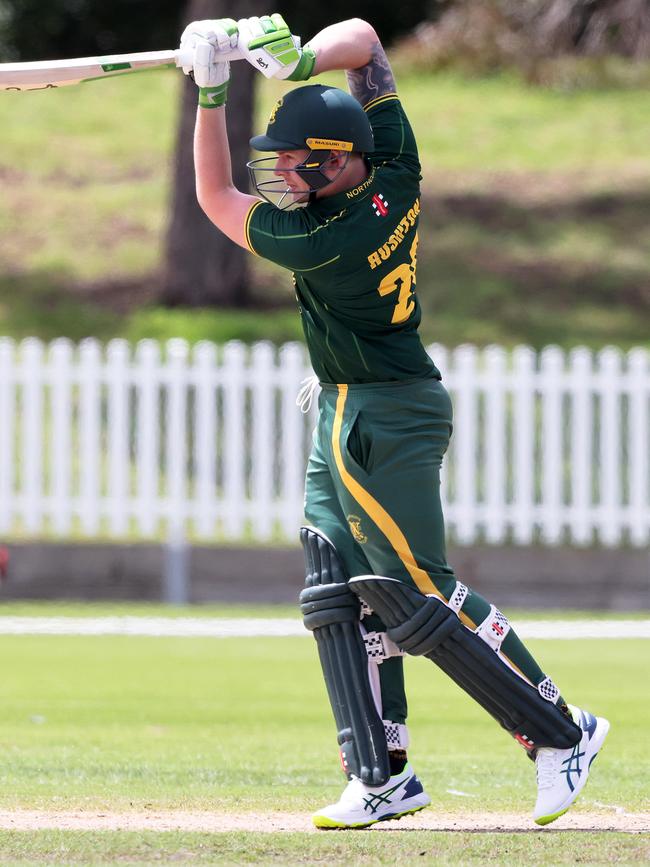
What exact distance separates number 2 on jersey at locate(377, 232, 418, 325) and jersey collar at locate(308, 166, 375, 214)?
0.22 meters

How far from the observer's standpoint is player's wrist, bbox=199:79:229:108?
4.39 meters

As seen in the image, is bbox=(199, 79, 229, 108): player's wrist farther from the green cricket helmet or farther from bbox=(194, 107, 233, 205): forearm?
the green cricket helmet

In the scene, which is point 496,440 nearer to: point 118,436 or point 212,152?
point 118,436

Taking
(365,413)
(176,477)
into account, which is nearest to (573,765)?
(365,413)

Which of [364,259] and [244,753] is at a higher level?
[364,259]

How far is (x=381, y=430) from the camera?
4441 millimetres

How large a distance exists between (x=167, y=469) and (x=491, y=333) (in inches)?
194

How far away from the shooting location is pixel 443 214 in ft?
63.2

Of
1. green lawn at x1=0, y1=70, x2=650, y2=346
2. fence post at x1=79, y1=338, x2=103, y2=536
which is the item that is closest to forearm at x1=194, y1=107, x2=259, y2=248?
fence post at x1=79, y1=338, x2=103, y2=536

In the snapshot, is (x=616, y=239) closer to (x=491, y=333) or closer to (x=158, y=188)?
(x=491, y=333)

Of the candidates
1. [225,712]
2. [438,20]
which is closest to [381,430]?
[225,712]

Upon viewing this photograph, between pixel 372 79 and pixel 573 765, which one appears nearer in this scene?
pixel 573 765

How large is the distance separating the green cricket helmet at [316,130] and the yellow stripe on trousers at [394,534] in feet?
2.39

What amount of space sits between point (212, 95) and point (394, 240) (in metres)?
0.62
